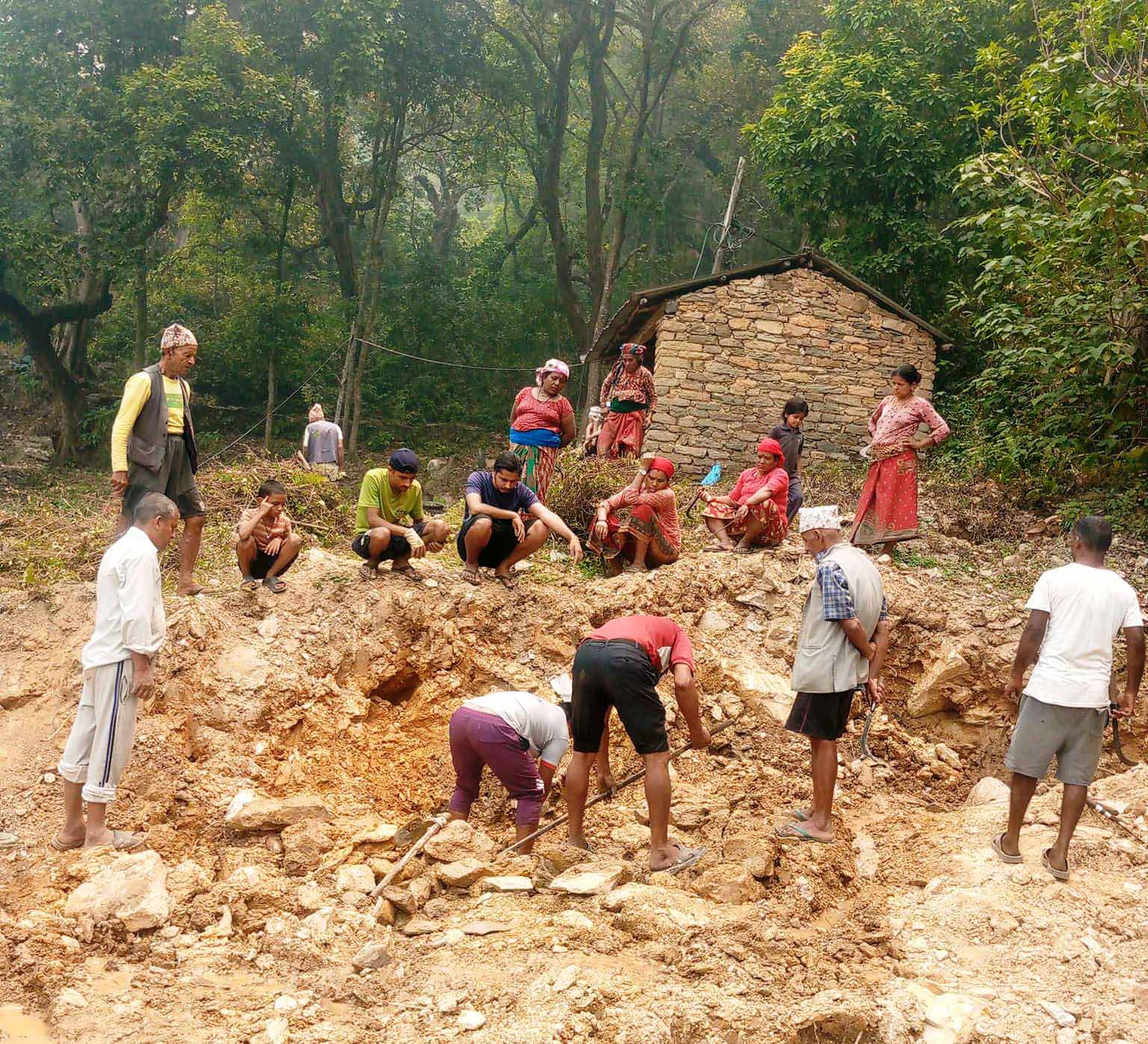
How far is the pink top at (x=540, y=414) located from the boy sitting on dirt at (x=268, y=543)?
2.33 meters

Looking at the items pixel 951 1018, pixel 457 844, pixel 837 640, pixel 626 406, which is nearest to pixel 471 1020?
pixel 457 844

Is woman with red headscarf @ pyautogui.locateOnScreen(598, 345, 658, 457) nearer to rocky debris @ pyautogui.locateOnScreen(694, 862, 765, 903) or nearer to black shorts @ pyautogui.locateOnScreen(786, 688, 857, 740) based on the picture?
black shorts @ pyautogui.locateOnScreen(786, 688, 857, 740)

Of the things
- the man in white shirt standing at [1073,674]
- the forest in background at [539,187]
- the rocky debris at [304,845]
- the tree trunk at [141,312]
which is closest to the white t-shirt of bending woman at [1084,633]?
the man in white shirt standing at [1073,674]

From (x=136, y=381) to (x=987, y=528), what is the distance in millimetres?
7462

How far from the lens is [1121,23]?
8672 mm

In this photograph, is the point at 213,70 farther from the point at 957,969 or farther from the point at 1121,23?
the point at 957,969

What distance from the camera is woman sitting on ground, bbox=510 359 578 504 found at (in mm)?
7987

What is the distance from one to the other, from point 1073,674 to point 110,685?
13.9 feet

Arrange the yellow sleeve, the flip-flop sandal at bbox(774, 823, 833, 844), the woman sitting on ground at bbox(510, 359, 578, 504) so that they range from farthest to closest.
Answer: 1. the woman sitting on ground at bbox(510, 359, 578, 504)
2. the yellow sleeve
3. the flip-flop sandal at bbox(774, 823, 833, 844)

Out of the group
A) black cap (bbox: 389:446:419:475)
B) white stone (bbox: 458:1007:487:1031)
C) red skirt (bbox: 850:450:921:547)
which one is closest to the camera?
white stone (bbox: 458:1007:487:1031)

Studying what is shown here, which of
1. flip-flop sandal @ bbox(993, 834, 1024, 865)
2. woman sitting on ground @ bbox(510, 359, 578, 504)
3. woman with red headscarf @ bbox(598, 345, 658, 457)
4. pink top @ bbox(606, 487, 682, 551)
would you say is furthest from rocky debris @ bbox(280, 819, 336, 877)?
woman with red headscarf @ bbox(598, 345, 658, 457)

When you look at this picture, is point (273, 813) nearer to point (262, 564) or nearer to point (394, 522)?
point (262, 564)

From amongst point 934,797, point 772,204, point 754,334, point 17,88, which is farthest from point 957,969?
point 772,204

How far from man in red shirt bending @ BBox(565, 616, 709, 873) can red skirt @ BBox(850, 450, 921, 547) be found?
12.4ft
